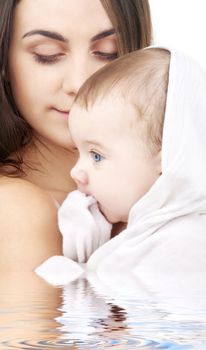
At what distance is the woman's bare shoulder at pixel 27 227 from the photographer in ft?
7.42

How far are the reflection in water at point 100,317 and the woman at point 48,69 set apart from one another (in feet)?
2.34

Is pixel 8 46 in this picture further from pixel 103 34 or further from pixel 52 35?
pixel 103 34

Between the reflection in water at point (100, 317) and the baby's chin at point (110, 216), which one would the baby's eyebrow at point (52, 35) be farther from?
the reflection in water at point (100, 317)

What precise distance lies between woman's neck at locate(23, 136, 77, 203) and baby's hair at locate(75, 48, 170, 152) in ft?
2.06

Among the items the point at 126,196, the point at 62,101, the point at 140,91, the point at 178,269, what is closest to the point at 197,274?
the point at 178,269

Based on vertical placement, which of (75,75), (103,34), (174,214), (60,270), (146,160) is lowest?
(60,270)

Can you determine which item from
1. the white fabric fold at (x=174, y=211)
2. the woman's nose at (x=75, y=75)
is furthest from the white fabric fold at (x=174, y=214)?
the woman's nose at (x=75, y=75)

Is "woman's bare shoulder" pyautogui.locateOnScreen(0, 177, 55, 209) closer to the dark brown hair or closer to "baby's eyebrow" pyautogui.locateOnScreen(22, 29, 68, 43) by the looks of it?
the dark brown hair

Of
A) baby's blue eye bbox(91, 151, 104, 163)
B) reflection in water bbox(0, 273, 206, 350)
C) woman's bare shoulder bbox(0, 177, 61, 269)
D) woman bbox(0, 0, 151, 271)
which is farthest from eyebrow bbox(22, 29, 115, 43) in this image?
reflection in water bbox(0, 273, 206, 350)

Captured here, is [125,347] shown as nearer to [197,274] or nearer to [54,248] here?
[197,274]

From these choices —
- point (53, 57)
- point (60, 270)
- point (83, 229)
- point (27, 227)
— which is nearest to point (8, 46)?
point (53, 57)

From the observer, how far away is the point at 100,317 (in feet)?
4.50

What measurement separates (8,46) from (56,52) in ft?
0.67

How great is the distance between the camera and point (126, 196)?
6.91 feet
